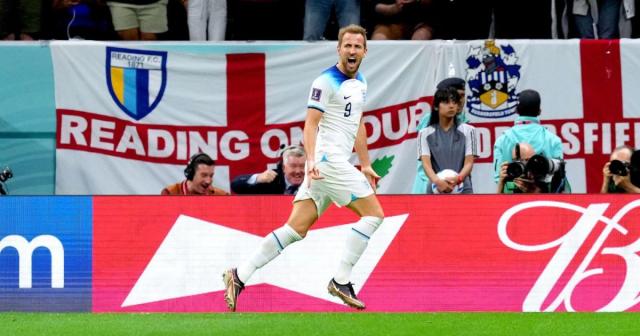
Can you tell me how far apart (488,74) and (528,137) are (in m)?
1.87

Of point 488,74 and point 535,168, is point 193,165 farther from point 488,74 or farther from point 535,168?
point 488,74

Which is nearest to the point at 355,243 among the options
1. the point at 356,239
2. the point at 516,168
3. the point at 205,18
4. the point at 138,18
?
the point at 356,239

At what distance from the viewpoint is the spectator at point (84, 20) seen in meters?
14.6

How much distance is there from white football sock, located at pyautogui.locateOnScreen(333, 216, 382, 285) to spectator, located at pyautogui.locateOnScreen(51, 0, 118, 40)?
5.60 m

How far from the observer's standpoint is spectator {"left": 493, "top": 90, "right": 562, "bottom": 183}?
490 inches

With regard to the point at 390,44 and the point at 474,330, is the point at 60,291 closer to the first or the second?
the point at 474,330

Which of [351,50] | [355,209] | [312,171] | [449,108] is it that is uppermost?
[351,50]

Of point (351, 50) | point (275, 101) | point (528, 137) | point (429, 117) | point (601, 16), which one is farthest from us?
point (601, 16)

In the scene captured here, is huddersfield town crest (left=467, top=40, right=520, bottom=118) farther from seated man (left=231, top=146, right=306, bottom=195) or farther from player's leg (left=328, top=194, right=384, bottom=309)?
player's leg (left=328, top=194, right=384, bottom=309)

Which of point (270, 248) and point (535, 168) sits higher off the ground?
point (535, 168)

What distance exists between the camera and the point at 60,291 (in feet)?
36.7

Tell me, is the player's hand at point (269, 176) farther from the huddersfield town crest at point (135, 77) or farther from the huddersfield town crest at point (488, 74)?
the huddersfield town crest at point (488, 74)

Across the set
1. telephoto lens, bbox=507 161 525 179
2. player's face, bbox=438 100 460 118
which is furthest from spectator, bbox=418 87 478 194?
telephoto lens, bbox=507 161 525 179

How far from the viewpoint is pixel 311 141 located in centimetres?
968
